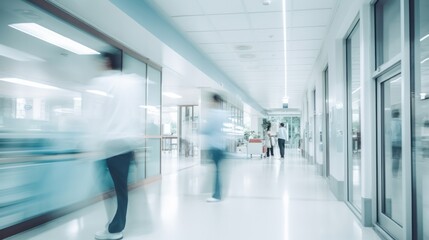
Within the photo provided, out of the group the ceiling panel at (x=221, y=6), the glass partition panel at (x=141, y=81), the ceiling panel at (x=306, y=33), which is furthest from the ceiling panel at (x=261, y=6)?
the glass partition panel at (x=141, y=81)

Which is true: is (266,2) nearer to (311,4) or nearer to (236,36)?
(311,4)

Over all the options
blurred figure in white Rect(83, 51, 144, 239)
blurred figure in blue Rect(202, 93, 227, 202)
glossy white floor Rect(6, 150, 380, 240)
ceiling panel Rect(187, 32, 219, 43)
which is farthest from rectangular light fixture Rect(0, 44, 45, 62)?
ceiling panel Rect(187, 32, 219, 43)

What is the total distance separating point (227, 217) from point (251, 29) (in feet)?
12.4

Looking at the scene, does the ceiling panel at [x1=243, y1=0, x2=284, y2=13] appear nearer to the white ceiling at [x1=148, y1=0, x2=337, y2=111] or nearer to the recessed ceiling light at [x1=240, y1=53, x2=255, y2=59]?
the white ceiling at [x1=148, y1=0, x2=337, y2=111]

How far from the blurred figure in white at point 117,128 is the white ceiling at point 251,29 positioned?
244cm

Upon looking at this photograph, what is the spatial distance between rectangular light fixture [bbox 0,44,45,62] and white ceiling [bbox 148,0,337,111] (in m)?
2.07

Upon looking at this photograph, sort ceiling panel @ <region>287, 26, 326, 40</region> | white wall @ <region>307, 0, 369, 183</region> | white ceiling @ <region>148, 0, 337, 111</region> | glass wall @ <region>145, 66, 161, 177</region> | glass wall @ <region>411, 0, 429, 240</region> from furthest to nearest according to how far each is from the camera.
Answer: glass wall @ <region>145, 66, 161, 177</region> < ceiling panel @ <region>287, 26, 326, 40</region> < white ceiling @ <region>148, 0, 337, 111</region> < white wall @ <region>307, 0, 369, 183</region> < glass wall @ <region>411, 0, 429, 240</region>

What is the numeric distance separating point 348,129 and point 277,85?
883 cm

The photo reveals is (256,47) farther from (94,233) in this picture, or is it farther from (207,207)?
(94,233)

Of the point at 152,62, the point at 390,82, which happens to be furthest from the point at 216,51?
the point at 390,82

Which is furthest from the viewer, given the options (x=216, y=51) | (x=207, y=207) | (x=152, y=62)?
(x=216, y=51)

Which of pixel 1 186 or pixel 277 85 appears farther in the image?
pixel 277 85

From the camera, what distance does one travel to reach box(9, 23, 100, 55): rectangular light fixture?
4035 mm

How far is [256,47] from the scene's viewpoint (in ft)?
25.7
